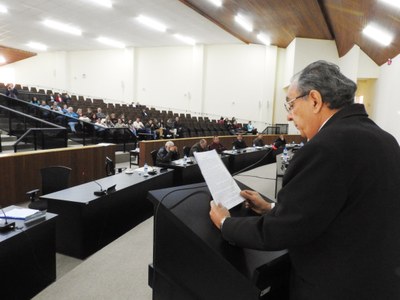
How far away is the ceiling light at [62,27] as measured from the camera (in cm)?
1303

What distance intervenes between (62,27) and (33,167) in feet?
37.3

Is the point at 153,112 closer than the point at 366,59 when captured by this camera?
No

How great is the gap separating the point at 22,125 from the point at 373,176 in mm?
8398

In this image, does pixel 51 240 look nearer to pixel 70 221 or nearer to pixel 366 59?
pixel 70 221

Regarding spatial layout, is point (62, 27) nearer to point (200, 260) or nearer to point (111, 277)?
point (111, 277)

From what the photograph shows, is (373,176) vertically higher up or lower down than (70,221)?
higher up

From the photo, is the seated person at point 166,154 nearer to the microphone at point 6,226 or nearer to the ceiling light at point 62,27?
the microphone at point 6,226

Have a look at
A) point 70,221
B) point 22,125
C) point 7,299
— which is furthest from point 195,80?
point 7,299

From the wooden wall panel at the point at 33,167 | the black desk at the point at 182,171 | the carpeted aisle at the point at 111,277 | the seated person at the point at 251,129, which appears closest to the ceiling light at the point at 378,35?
the seated person at the point at 251,129

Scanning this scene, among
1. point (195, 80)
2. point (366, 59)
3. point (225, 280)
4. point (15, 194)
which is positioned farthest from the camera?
point (195, 80)

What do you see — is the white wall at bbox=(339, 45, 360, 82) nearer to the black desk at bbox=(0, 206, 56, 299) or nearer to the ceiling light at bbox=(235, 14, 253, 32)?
the ceiling light at bbox=(235, 14, 253, 32)

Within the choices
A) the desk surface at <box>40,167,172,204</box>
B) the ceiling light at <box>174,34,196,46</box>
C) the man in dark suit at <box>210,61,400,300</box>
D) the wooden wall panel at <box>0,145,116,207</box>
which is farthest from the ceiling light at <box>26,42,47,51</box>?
the man in dark suit at <box>210,61,400,300</box>

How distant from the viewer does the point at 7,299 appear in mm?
2074

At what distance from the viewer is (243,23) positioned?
11.6 meters
